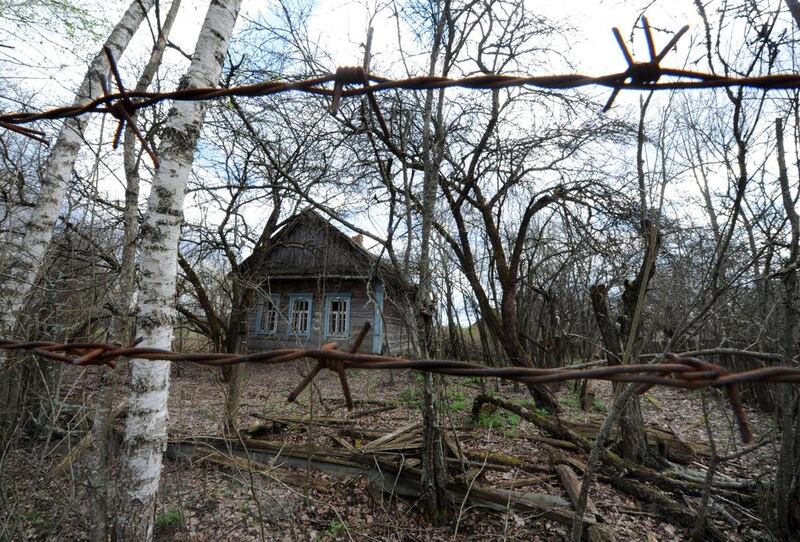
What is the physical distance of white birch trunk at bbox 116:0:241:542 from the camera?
255cm

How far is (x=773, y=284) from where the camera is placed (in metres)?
6.23

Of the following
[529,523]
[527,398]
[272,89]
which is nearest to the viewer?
[272,89]

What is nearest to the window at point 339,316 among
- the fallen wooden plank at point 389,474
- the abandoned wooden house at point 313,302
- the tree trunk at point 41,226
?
the abandoned wooden house at point 313,302

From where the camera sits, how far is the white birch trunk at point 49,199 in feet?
11.9

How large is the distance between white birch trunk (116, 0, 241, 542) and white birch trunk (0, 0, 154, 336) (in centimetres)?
124

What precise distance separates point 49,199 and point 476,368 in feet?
17.3

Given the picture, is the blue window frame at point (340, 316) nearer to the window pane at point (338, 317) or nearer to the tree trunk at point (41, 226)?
the window pane at point (338, 317)

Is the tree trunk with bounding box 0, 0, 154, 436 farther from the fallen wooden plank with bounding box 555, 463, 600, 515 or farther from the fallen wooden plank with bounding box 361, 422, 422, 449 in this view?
the fallen wooden plank with bounding box 555, 463, 600, 515

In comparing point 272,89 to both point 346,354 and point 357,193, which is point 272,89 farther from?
point 357,193

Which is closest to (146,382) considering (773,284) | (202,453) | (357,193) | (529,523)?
(202,453)

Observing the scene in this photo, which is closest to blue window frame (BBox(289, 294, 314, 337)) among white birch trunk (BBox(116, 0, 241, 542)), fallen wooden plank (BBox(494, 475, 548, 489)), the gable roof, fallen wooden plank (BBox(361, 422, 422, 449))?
the gable roof

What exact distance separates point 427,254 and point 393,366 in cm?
327

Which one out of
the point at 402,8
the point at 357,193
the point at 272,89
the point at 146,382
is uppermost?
the point at 402,8

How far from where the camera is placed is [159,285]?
108 inches
